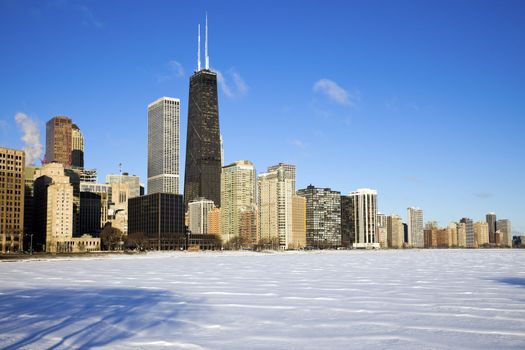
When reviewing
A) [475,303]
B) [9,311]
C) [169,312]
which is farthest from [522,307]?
[9,311]

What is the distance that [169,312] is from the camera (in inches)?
1073

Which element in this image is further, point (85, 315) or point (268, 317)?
point (85, 315)

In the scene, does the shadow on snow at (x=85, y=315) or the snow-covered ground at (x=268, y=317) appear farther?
the shadow on snow at (x=85, y=315)

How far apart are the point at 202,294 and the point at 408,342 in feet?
63.2

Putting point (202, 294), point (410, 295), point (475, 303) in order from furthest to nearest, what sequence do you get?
point (202, 294)
point (410, 295)
point (475, 303)

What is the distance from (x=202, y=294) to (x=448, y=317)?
16.9 meters

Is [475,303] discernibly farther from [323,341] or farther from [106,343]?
[106,343]

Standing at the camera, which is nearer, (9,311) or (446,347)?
(446,347)

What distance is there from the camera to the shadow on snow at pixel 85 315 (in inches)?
810

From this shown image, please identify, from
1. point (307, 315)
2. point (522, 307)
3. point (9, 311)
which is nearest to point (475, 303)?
point (522, 307)

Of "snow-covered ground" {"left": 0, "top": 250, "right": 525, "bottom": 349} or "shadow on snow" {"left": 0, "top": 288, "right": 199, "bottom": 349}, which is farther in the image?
"shadow on snow" {"left": 0, "top": 288, "right": 199, "bottom": 349}

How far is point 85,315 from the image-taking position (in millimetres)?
25906

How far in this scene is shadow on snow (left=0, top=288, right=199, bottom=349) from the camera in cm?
2058

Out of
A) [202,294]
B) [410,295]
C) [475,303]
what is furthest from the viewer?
[202,294]
